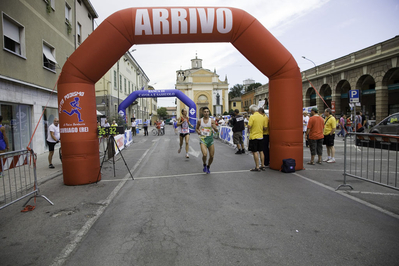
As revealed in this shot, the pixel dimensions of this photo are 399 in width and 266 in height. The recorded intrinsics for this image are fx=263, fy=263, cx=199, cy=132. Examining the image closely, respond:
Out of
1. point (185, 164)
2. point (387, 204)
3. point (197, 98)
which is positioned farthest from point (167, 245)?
point (197, 98)

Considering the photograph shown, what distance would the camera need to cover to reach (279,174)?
22.9 feet

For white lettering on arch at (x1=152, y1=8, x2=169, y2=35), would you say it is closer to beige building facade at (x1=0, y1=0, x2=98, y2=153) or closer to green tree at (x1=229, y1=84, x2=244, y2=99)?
beige building facade at (x1=0, y1=0, x2=98, y2=153)

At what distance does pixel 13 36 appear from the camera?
10.2 meters

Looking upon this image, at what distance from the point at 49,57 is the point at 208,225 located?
515 inches

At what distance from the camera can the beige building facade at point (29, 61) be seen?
32.0 feet

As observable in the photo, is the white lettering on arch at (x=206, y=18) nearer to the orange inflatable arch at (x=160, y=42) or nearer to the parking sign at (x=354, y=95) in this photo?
the orange inflatable arch at (x=160, y=42)

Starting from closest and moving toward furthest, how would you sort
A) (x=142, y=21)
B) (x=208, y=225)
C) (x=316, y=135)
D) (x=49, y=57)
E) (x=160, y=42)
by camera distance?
(x=208, y=225) → (x=142, y=21) → (x=160, y=42) → (x=316, y=135) → (x=49, y=57)

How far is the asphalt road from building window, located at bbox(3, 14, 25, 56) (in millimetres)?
7013

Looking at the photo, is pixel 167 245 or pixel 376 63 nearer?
pixel 167 245

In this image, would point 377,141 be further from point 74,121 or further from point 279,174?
point 74,121

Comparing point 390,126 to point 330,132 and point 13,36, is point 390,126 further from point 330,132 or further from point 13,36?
point 13,36

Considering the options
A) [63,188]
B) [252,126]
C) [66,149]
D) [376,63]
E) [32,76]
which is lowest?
[63,188]

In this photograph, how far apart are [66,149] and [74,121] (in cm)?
70

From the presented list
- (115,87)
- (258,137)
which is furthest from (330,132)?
(115,87)
